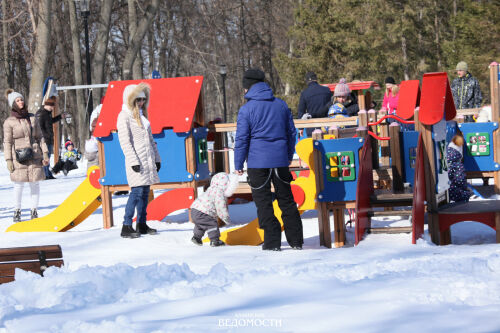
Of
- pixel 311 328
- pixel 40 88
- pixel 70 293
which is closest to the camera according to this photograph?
pixel 311 328

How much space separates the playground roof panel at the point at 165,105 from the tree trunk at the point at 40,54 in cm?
1042

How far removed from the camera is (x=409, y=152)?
8.68 meters

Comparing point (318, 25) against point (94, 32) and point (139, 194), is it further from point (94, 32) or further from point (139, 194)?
point (139, 194)

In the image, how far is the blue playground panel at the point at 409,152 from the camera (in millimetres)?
8609

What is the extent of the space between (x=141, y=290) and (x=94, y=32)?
35.4m

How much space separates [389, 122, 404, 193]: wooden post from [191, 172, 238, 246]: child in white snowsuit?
6.14 ft

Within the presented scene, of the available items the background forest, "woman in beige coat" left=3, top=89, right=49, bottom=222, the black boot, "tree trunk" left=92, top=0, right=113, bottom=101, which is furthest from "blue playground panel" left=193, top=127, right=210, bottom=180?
the background forest

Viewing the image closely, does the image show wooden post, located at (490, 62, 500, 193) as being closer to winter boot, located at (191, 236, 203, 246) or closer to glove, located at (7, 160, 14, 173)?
winter boot, located at (191, 236, 203, 246)

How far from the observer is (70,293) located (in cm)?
488

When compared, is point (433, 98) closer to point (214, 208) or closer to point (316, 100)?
point (214, 208)

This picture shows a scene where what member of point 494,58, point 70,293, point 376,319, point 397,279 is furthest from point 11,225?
point 494,58

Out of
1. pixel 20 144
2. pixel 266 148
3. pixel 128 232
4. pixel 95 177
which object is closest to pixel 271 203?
pixel 266 148

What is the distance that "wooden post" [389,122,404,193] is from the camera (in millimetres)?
8414

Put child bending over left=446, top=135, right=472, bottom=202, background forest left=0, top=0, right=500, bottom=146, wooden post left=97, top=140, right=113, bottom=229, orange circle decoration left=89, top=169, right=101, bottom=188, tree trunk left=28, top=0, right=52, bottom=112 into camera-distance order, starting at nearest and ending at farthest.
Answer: child bending over left=446, top=135, right=472, bottom=202, wooden post left=97, top=140, right=113, bottom=229, orange circle decoration left=89, top=169, right=101, bottom=188, tree trunk left=28, top=0, right=52, bottom=112, background forest left=0, top=0, right=500, bottom=146
